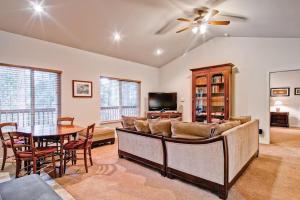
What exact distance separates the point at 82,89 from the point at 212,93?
392cm

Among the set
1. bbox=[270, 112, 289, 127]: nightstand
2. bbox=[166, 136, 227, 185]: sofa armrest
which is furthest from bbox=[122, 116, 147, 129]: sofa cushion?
bbox=[270, 112, 289, 127]: nightstand

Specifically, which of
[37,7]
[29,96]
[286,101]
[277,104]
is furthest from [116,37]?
[286,101]

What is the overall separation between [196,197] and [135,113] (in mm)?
4647

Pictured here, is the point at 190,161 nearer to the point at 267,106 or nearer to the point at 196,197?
the point at 196,197

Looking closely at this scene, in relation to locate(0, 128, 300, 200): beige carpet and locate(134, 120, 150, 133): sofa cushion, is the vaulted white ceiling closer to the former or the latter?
locate(134, 120, 150, 133): sofa cushion

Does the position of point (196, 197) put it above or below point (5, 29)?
below

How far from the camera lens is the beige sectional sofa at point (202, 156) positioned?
2.13 metres

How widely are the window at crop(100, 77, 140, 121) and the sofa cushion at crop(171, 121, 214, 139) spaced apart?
3.43m

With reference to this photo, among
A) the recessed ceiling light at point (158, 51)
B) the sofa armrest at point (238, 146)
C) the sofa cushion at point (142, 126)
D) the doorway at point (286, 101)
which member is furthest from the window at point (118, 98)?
the doorway at point (286, 101)

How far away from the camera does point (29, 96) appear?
159 inches

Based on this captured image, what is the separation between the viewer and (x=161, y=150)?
9.25ft

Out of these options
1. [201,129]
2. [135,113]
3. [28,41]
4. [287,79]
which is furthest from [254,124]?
[287,79]

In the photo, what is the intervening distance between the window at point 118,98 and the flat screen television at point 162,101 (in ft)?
1.66

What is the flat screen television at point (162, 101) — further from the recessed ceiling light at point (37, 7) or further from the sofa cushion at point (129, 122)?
the recessed ceiling light at point (37, 7)
